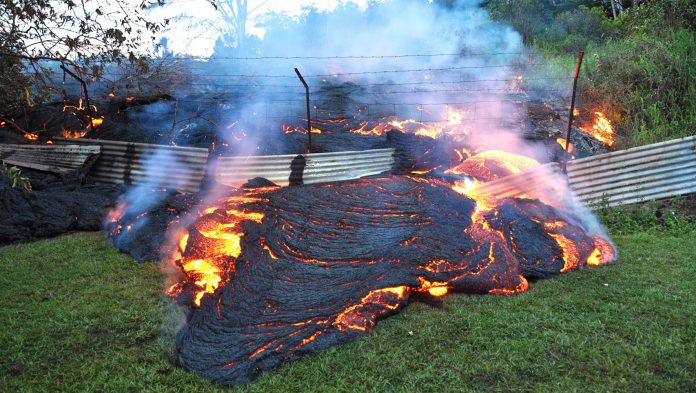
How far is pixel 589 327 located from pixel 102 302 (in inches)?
166

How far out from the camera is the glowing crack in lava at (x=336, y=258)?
387cm

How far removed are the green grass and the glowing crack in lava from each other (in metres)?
0.18

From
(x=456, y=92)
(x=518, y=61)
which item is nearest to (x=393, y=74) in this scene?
(x=456, y=92)

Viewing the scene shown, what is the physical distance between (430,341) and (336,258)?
4.56 feet

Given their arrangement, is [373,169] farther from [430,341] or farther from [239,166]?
[430,341]

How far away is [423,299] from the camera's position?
4.56 m

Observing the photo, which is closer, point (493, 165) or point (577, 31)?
point (493, 165)

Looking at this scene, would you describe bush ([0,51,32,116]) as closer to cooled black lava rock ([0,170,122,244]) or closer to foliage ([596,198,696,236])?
cooled black lava rock ([0,170,122,244])

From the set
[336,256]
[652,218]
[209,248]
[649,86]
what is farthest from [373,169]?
[649,86]

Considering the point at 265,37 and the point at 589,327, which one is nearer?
the point at 589,327

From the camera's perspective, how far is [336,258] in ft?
16.0

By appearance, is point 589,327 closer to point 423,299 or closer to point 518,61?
point 423,299

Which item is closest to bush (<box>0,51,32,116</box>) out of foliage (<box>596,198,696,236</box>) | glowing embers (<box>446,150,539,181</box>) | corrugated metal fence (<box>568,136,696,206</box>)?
glowing embers (<box>446,150,539,181</box>)

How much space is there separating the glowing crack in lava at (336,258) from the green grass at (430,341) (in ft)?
0.59
